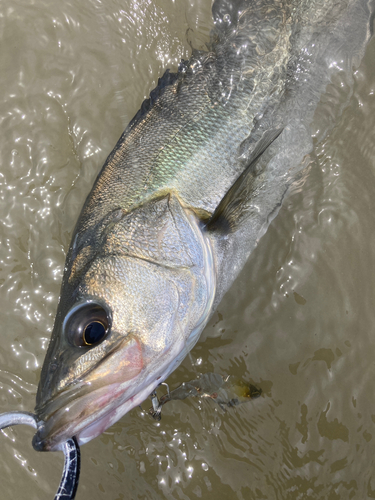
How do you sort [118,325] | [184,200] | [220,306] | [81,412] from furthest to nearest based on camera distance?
[220,306] → [184,200] → [118,325] → [81,412]

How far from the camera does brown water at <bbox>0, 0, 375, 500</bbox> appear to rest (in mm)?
2391

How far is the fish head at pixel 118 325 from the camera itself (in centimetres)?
154

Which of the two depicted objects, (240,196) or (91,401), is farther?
(240,196)

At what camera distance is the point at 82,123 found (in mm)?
2852

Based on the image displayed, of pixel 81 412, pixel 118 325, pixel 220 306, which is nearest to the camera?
pixel 81 412

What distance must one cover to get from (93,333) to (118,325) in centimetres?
12

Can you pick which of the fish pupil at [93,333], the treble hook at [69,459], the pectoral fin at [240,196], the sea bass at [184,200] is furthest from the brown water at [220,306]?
the fish pupil at [93,333]

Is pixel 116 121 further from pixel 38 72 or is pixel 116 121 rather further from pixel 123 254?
pixel 123 254

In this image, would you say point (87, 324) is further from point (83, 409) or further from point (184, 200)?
point (184, 200)

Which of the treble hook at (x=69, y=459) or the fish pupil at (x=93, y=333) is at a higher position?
the fish pupil at (x=93, y=333)

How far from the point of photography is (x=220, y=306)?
2.58 metres

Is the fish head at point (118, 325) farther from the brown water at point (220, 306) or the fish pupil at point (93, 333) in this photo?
the brown water at point (220, 306)

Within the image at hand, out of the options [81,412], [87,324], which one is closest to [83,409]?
[81,412]

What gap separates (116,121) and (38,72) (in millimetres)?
749
